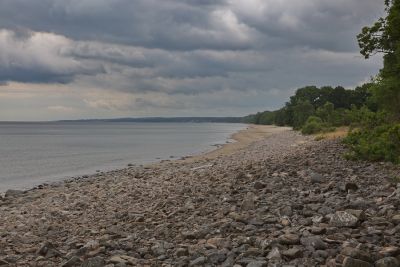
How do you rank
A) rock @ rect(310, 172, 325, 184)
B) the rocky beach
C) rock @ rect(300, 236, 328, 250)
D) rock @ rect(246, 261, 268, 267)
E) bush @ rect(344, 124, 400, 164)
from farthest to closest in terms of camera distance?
bush @ rect(344, 124, 400, 164)
rock @ rect(310, 172, 325, 184)
the rocky beach
rock @ rect(300, 236, 328, 250)
rock @ rect(246, 261, 268, 267)

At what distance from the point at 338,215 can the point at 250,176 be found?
862 centimetres

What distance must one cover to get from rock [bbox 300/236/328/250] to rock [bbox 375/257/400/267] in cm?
108

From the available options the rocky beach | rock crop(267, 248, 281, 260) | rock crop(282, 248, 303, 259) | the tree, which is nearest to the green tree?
the tree

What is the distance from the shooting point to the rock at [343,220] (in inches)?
375

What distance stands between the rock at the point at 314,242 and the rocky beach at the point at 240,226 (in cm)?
2

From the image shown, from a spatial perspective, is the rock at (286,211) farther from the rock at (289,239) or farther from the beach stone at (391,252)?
the beach stone at (391,252)

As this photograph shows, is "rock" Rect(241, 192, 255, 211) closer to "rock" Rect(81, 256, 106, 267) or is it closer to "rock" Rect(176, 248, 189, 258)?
"rock" Rect(176, 248, 189, 258)

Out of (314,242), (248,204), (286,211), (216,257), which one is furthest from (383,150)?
(216,257)

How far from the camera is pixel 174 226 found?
1208cm

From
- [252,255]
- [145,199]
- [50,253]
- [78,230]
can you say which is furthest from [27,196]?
[252,255]

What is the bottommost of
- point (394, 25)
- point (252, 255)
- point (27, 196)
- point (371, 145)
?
point (27, 196)

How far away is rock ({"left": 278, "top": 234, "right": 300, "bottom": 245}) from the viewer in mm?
8984

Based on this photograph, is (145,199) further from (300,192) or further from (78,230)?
(300,192)

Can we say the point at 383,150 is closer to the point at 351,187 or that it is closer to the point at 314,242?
the point at 351,187
